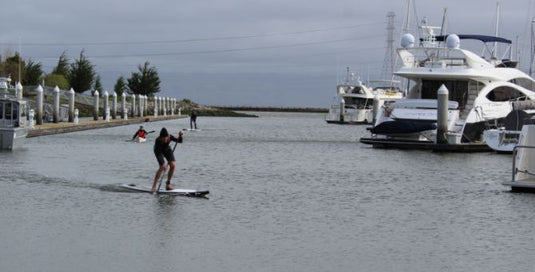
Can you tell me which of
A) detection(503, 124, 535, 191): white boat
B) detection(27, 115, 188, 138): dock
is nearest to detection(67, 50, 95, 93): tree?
detection(27, 115, 188, 138): dock

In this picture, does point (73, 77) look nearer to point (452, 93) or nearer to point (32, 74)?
point (32, 74)

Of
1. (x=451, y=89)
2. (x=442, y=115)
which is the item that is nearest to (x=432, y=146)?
(x=442, y=115)

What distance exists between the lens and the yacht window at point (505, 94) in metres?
48.8

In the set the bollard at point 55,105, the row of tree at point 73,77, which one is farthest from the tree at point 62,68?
the bollard at point 55,105

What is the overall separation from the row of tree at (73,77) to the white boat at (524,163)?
51937mm

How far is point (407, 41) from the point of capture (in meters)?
54.1

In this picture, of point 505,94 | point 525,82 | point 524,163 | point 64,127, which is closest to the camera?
point 524,163

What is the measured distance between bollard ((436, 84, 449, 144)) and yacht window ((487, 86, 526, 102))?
464cm

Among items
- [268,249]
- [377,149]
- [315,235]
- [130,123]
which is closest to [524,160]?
[315,235]

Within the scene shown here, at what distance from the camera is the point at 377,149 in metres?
48.0

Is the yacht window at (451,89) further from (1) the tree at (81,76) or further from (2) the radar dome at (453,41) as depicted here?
(1) the tree at (81,76)

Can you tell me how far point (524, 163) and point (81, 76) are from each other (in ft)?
297

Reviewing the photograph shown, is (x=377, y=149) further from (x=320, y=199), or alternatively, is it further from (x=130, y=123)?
(x=130, y=123)

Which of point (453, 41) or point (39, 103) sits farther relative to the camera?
point (39, 103)
